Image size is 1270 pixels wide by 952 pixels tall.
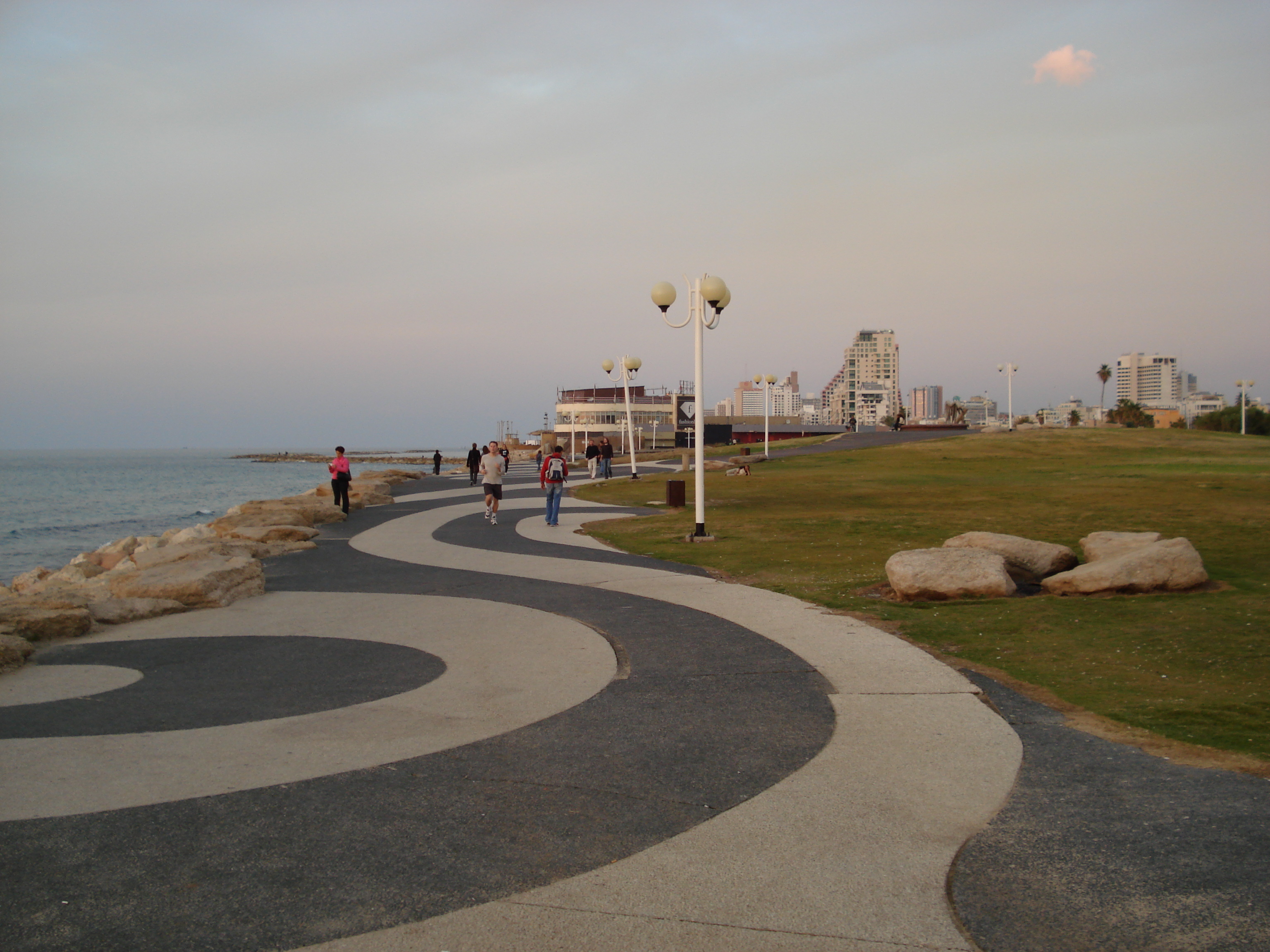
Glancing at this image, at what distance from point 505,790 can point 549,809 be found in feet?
1.37

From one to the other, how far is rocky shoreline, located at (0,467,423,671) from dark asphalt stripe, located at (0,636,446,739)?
519mm

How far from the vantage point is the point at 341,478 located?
952 inches

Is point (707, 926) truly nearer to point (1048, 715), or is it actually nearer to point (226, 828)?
point (226, 828)

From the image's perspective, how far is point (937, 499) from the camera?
78.3 feet

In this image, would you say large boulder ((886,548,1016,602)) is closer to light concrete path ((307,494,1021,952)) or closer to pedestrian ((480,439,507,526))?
light concrete path ((307,494,1021,952))

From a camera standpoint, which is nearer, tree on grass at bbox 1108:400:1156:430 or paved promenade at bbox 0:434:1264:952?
paved promenade at bbox 0:434:1264:952

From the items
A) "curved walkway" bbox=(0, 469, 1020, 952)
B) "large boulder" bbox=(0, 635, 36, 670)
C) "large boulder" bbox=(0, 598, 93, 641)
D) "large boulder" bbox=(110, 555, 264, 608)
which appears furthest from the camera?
"large boulder" bbox=(110, 555, 264, 608)

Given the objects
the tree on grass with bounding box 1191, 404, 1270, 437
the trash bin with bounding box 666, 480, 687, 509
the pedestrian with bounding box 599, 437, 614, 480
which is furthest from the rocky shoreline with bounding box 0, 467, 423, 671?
the tree on grass with bounding box 1191, 404, 1270, 437

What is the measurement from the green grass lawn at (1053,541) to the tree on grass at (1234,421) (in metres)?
58.1

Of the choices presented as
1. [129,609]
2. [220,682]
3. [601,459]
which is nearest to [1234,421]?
[601,459]

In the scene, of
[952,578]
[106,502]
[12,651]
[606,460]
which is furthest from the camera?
[106,502]

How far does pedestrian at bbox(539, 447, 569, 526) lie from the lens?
68.8 ft

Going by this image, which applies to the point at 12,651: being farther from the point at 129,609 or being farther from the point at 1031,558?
the point at 1031,558

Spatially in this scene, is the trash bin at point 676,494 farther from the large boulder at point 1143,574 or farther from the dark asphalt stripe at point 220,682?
the dark asphalt stripe at point 220,682
